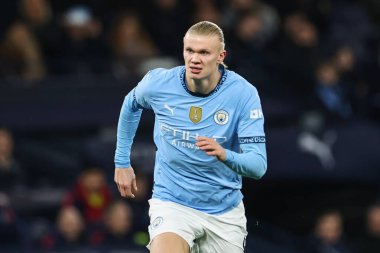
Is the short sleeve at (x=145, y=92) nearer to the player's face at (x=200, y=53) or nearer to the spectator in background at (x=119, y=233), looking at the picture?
the player's face at (x=200, y=53)

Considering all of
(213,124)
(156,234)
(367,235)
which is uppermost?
(213,124)

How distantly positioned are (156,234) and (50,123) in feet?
21.1

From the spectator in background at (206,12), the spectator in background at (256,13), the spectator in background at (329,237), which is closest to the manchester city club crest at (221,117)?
the spectator in background at (329,237)

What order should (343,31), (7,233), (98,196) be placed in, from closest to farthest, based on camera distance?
(7,233), (98,196), (343,31)

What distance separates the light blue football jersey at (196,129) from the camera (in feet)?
25.6

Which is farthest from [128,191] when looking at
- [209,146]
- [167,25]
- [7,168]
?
[167,25]

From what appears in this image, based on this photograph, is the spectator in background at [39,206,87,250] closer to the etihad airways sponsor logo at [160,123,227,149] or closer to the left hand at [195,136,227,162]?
the etihad airways sponsor logo at [160,123,227,149]

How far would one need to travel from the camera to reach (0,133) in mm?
12375

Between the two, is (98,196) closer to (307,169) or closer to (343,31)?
(307,169)

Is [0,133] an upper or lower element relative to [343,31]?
lower

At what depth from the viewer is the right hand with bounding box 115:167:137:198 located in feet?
26.3

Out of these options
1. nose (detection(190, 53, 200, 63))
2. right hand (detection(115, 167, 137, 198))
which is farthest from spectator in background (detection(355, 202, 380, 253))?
nose (detection(190, 53, 200, 63))

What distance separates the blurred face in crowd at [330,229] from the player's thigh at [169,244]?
5.60m

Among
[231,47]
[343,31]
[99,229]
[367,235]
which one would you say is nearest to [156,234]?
[99,229]
